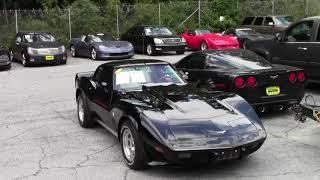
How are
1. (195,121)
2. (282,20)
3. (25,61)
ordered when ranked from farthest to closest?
1. (282,20)
2. (25,61)
3. (195,121)

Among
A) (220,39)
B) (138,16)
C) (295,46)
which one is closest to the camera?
(295,46)

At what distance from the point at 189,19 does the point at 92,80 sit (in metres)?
25.1

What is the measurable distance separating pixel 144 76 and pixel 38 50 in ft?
42.2

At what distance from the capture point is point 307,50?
11.5 metres

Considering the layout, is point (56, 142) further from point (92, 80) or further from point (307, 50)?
point (307, 50)

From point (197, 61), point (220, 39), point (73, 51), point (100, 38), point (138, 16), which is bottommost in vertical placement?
point (73, 51)

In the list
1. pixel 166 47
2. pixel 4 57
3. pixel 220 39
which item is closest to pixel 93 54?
pixel 166 47

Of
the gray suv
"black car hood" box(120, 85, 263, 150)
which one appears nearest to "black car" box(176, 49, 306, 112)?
"black car hood" box(120, 85, 263, 150)

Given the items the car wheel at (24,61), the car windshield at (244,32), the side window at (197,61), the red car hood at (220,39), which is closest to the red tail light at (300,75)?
the side window at (197,61)

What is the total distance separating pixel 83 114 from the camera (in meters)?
8.80

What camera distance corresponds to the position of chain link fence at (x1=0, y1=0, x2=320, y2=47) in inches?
1092

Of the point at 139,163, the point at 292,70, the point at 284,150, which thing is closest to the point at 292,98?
the point at 292,70

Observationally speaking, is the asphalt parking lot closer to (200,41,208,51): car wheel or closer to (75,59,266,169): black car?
(75,59,266,169): black car

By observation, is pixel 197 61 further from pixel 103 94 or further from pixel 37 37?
pixel 37 37
